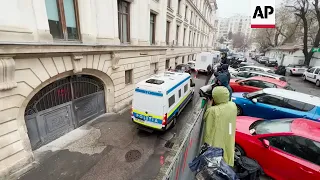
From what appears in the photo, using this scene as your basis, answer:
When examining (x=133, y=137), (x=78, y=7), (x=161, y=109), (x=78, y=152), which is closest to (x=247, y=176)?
(x=161, y=109)

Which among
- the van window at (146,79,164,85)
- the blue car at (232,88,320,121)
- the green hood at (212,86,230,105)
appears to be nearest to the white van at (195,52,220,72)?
the blue car at (232,88,320,121)

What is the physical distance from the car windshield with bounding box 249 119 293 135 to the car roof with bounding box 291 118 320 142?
13 cm

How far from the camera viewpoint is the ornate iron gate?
551 cm

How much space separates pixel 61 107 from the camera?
6.30 metres

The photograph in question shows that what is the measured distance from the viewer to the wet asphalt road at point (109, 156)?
4715 millimetres

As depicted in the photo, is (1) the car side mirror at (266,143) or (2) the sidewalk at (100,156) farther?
(2) the sidewalk at (100,156)

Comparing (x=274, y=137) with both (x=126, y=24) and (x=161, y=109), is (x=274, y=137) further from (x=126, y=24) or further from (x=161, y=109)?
(x=126, y=24)

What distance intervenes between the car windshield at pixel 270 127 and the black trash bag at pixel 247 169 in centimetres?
129

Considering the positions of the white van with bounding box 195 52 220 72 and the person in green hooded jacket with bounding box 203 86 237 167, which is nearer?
the person in green hooded jacket with bounding box 203 86 237 167

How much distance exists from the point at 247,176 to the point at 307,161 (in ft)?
5.28

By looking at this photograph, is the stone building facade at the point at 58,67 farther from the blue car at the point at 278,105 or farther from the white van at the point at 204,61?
the white van at the point at 204,61

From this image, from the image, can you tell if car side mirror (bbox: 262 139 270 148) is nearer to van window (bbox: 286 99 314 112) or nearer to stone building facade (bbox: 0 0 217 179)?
van window (bbox: 286 99 314 112)

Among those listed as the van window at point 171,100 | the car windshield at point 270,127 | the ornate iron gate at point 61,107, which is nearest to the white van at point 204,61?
the van window at point 171,100

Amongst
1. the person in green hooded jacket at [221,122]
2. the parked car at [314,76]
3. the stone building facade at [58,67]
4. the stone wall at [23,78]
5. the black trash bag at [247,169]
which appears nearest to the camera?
the person in green hooded jacket at [221,122]
